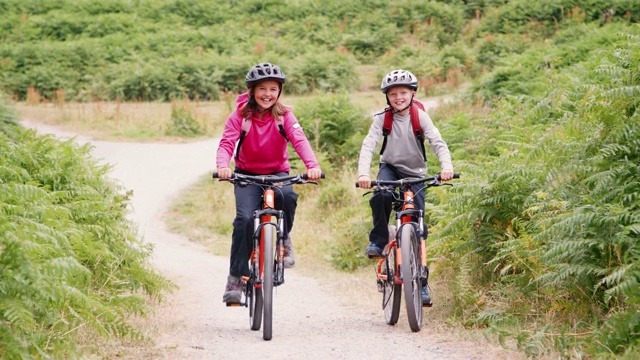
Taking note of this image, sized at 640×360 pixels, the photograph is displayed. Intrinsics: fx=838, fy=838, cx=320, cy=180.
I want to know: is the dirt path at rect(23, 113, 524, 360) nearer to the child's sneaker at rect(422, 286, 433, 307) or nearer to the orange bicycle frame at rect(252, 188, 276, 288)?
the child's sneaker at rect(422, 286, 433, 307)

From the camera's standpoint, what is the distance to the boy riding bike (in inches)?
301

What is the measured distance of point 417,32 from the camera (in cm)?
3547

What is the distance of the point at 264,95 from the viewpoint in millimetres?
7570

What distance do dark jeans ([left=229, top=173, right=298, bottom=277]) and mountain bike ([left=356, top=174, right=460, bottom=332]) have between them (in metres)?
0.69

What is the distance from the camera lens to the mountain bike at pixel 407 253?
711cm

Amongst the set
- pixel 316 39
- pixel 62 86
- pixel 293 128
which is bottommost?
pixel 293 128

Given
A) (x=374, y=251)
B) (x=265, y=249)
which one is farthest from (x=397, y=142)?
(x=265, y=249)

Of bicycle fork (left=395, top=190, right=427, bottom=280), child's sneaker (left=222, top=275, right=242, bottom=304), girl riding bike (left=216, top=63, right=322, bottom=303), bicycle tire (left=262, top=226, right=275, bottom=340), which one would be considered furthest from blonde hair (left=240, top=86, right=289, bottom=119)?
child's sneaker (left=222, top=275, right=242, bottom=304)

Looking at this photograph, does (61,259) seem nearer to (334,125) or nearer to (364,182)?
(364,182)

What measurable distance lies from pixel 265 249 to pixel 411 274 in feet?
4.13

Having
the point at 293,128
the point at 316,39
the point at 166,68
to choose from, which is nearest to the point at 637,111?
the point at 293,128

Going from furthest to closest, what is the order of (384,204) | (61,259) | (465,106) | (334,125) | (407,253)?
(465,106) < (334,125) < (384,204) < (407,253) < (61,259)

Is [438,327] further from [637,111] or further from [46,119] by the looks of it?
[46,119]

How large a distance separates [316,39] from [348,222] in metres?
23.0
